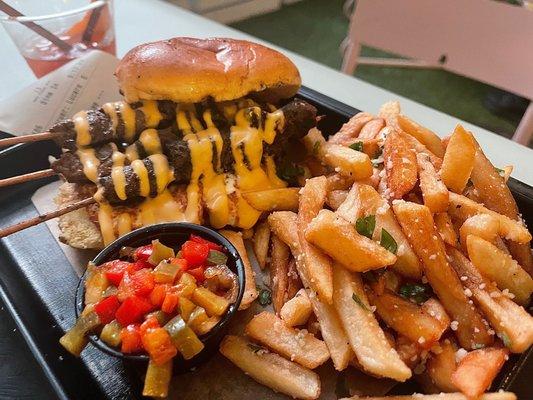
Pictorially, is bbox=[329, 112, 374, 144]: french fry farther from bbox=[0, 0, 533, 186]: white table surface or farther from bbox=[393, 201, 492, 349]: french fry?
bbox=[393, 201, 492, 349]: french fry

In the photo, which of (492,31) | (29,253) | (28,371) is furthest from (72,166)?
(492,31)

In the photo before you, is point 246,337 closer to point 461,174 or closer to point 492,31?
point 461,174

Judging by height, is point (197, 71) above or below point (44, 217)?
above

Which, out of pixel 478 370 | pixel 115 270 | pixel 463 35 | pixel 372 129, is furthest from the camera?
pixel 463 35

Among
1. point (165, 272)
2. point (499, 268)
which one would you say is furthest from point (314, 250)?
point (499, 268)

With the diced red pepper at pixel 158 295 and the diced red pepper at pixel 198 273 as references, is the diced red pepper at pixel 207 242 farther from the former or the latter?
the diced red pepper at pixel 158 295

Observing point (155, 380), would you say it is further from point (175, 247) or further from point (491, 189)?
point (491, 189)
